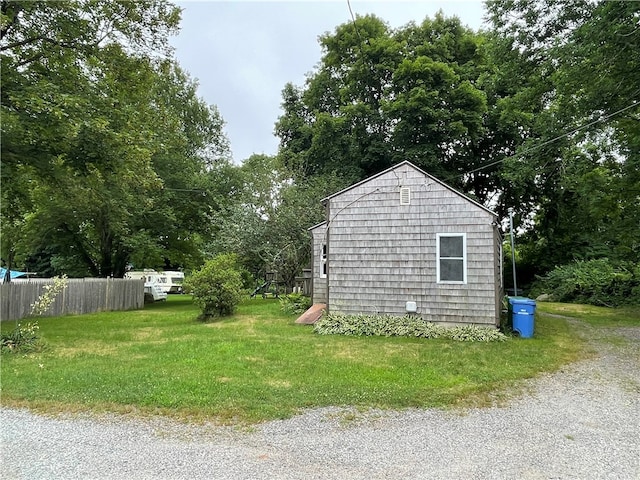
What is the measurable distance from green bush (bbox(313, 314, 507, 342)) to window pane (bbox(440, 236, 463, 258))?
63.5 inches

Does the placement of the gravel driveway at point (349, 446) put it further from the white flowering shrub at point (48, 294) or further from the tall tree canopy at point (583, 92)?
the tall tree canopy at point (583, 92)

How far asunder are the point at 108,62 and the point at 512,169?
13.3 metres

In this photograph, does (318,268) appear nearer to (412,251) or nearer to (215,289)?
(215,289)

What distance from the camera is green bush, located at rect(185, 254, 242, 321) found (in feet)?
40.1

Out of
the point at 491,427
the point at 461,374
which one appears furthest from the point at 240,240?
the point at 491,427

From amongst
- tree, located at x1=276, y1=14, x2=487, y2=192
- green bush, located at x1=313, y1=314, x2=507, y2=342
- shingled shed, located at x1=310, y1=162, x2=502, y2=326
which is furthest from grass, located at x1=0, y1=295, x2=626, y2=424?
tree, located at x1=276, y1=14, x2=487, y2=192

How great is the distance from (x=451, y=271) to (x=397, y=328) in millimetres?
1809

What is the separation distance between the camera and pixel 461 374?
5816 mm

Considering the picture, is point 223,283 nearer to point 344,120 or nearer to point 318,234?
point 318,234

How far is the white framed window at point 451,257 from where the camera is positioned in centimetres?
929

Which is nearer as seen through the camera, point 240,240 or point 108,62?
point 108,62

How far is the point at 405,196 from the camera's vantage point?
9.81m

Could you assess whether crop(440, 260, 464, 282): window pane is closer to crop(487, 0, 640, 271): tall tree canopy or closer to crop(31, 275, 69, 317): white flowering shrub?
crop(487, 0, 640, 271): tall tree canopy

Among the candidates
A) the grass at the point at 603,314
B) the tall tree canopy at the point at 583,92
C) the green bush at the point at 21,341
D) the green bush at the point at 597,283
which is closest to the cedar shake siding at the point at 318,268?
the tall tree canopy at the point at 583,92
